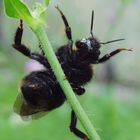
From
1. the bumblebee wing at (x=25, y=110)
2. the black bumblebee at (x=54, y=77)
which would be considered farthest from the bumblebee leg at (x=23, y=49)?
the bumblebee wing at (x=25, y=110)

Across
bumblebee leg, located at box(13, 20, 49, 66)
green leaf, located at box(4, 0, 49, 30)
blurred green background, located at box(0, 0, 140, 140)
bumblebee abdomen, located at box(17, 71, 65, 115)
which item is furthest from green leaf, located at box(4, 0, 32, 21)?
blurred green background, located at box(0, 0, 140, 140)

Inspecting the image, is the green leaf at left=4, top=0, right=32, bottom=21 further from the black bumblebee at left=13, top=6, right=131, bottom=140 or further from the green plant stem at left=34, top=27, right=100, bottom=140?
the black bumblebee at left=13, top=6, right=131, bottom=140

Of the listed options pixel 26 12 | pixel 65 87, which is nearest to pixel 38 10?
pixel 26 12

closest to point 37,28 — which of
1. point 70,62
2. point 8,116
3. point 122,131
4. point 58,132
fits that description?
point 70,62

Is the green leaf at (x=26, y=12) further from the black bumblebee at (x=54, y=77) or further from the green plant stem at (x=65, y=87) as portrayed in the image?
the black bumblebee at (x=54, y=77)

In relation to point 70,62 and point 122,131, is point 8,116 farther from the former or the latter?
point 70,62

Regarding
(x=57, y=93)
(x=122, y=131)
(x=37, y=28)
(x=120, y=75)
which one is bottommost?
(x=120, y=75)

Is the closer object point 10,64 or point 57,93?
point 57,93
